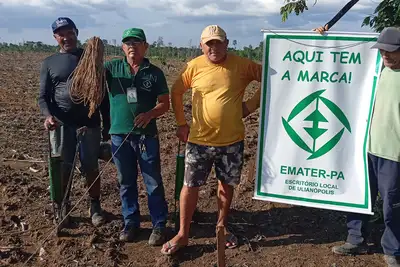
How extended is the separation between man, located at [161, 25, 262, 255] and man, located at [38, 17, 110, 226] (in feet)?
3.11

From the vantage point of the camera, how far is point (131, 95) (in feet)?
13.2

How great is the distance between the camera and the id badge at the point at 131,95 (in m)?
4.00

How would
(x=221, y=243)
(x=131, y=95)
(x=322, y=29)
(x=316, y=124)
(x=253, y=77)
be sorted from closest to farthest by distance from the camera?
(x=221, y=243)
(x=322, y=29)
(x=316, y=124)
(x=253, y=77)
(x=131, y=95)

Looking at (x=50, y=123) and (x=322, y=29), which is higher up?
(x=322, y=29)

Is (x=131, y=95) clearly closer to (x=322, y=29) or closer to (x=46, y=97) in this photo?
(x=46, y=97)

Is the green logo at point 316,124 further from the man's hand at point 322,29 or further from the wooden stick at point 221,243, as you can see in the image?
the wooden stick at point 221,243

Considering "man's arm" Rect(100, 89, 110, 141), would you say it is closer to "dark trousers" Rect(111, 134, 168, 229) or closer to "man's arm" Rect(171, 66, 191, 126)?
"dark trousers" Rect(111, 134, 168, 229)

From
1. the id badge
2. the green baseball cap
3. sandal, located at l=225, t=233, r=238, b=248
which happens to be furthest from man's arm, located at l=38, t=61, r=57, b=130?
sandal, located at l=225, t=233, r=238, b=248

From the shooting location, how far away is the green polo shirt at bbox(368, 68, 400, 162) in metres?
3.42

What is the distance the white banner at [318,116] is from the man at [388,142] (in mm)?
77

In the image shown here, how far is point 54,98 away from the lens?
14.4ft

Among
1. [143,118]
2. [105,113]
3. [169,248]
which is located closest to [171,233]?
[169,248]

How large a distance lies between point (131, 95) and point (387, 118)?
6.64 ft

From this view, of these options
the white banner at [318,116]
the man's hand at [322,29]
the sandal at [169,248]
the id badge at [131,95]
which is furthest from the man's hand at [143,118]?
the man's hand at [322,29]
